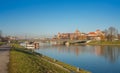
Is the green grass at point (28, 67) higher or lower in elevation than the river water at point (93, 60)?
higher

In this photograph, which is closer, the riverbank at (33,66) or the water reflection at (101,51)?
the riverbank at (33,66)

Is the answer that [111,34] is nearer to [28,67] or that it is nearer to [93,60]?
[93,60]

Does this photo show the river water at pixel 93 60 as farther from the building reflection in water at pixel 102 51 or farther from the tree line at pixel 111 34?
the tree line at pixel 111 34

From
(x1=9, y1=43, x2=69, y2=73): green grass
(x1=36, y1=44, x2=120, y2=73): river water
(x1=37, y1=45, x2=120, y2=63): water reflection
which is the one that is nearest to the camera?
(x1=9, y1=43, x2=69, y2=73): green grass

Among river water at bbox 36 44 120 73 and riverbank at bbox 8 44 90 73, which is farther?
river water at bbox 36 44 120 73

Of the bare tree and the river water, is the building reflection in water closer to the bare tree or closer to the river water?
the river water

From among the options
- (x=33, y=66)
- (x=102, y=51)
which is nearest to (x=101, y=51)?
(x=102, y=51)

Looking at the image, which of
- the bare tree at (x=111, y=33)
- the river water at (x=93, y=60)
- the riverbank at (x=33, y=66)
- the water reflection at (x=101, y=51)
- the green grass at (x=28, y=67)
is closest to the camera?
the green grass at (x=28, y=67)

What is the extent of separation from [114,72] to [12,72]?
751 inches

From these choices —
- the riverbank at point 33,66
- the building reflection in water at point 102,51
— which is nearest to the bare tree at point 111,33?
the building reflection in water at point 102,51

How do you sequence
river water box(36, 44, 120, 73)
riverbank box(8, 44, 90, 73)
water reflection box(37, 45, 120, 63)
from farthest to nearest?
water reflection box(37, 45, 120, 63), river water box(36, 44, 120, 73), riverbank box(8, 44, 90, 73)

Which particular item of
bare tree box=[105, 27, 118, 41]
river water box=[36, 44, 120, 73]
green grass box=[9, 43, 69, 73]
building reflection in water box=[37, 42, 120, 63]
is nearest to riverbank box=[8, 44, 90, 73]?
green grass box=[9, 43, 69, 73]

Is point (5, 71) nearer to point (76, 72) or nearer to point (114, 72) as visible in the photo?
point (76, 72)

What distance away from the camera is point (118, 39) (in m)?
148
